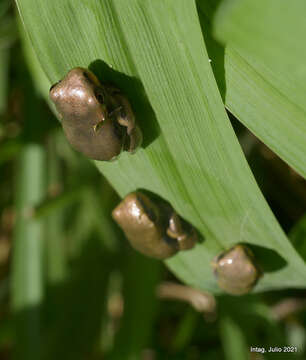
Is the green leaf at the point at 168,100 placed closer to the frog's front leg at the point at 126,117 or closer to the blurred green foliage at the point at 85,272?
the frog's front leg at the point at 126,117

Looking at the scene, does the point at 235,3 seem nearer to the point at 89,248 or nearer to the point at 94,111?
the point at 94,111

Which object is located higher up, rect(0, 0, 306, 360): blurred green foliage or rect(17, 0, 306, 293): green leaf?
rect(17, 0, 306, 293): green leaf

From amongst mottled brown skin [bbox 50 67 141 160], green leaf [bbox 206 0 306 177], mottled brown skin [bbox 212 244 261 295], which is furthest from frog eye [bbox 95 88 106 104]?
mottled brown skin [bbox 212 244 261 295]

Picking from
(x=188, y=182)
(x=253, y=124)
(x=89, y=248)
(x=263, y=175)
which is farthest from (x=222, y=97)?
(x=89, y=248)

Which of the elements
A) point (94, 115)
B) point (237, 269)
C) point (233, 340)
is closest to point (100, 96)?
point (94, 115)

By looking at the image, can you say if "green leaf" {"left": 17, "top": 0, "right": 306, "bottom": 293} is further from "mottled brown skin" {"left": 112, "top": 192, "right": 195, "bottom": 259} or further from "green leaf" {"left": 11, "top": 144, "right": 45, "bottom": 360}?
"green leaf" {"left": 11, "top": 144, "right": 45, "bottom": 360}

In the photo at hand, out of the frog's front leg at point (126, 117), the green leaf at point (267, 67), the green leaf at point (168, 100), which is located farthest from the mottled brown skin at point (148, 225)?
the green leaf at point (267, 67)

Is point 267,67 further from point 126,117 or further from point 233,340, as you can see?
point 233,340

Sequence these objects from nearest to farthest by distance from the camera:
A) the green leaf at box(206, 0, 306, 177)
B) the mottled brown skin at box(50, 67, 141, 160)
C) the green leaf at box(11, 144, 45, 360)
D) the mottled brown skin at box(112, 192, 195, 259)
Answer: the green leaf at box(206, 0, 306, 177)
the mottled brown skin at box(50, 67, 141, 160)
the mottled brown skin at box(112, 192, 195, 259)
the green leaf at box(11, 144, 45, 360)
